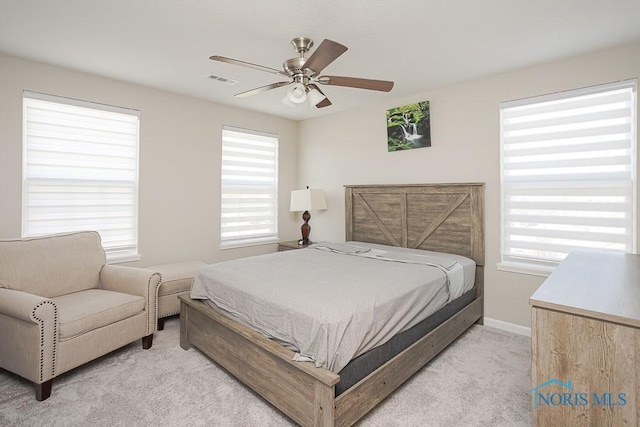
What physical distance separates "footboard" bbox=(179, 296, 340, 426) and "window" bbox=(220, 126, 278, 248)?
1992 mm

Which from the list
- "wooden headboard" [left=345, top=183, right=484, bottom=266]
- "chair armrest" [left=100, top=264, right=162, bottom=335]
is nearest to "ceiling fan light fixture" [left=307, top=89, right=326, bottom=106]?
"wooden headboard" [left=345, top=183, right=484, bottom=266]

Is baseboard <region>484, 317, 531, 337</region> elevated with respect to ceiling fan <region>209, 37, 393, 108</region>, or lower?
lower

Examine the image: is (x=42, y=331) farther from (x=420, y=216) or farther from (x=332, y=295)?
(x=420, y=216)

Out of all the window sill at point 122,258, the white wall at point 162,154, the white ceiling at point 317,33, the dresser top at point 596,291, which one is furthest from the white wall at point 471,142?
the window sill at point 122,258

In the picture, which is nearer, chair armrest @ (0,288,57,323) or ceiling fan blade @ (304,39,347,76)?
ceiling fan blade @ (304,39,347,76)

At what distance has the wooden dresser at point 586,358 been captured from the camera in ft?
3.92

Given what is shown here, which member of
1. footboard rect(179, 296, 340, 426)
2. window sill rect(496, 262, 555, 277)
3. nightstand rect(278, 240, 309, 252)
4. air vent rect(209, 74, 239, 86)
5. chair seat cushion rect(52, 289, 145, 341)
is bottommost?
footboard rect(179, 296, 340, 426)

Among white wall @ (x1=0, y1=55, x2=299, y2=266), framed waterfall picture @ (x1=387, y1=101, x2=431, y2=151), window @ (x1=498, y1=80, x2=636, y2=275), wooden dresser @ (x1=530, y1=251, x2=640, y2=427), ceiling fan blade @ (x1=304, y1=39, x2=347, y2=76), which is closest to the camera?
wooden dresser @ (x1=530, y1=251, x2=640, y2=427)

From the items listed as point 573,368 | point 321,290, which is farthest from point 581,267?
point 321,290

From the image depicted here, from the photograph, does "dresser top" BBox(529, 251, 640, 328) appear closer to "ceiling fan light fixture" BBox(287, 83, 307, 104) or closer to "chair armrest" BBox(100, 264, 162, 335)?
"ceiling fan light fixture" BBox(287, 83, 307, 104)

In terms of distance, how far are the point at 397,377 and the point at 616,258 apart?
5.88 feet

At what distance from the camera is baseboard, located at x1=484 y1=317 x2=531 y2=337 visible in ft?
10.3

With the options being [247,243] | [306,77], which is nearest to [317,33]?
[306,77]

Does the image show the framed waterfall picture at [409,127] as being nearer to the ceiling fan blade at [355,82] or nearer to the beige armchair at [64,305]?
the ceiling fan blade at [355,82]
